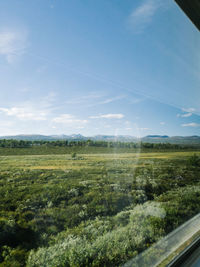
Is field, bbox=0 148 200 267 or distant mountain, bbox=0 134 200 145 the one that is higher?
distant mountain, bbox=0 134 200 145

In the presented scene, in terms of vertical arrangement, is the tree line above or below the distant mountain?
below

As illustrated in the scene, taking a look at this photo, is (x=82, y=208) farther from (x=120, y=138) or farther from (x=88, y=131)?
(x=120, y=138)

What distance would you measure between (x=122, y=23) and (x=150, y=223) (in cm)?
167

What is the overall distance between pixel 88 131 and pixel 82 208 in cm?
49

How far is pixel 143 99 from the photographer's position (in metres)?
1.67

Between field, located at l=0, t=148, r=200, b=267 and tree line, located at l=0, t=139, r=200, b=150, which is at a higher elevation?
tree line, located at l=0, t=139, r=200, b=150

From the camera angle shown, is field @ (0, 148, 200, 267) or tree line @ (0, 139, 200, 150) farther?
tree line @ (0, 139, 200, 150)

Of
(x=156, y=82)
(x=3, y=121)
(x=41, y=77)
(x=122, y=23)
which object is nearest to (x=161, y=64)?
(x=156, y=82)

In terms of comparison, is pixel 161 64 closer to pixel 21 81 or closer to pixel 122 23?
pixel 122 23

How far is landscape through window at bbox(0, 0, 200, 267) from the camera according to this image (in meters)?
0.82

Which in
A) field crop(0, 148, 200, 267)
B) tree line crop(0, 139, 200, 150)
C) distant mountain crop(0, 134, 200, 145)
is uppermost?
distant mountain crop(0, 134, 200, 145)

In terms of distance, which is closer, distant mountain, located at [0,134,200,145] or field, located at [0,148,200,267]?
field, located at [0,148,200,267]

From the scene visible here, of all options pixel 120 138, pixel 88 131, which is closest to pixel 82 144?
pixel 88 131

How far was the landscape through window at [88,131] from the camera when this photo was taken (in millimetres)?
817
